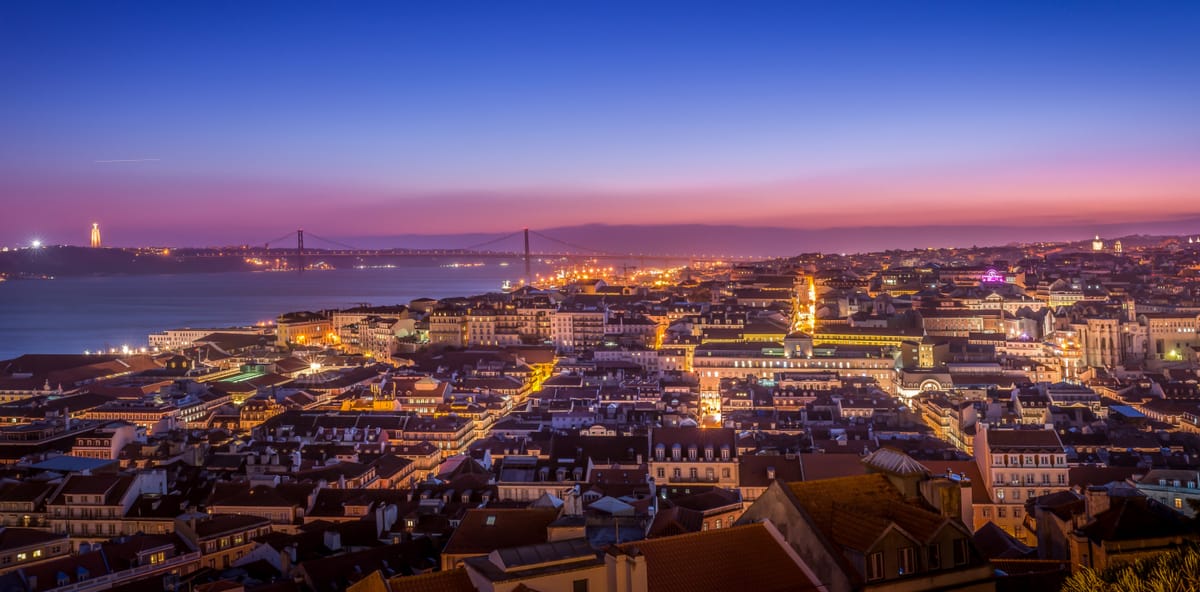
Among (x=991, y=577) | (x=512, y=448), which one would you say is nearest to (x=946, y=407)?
(x=512, y=448)

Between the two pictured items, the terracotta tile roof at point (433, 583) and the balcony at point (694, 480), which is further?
the balcony at point (694, 480)

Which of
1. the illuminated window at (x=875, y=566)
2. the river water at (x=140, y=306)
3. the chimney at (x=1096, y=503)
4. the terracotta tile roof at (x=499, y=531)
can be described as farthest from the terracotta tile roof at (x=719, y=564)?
the river water at (x=140, y=306)

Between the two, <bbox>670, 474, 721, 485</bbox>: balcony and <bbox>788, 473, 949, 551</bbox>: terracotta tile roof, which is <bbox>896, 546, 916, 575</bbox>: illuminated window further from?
<bbox>670, 474, 721, 485</bbox>: balcony

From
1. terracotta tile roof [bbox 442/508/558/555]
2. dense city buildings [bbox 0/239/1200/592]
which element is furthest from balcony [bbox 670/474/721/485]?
terracotta tile roof [bbox 442/508/558/555]

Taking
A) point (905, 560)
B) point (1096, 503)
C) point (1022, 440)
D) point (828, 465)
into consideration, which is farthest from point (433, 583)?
point (1022, 440)

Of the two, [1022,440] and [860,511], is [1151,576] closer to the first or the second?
[860,511]

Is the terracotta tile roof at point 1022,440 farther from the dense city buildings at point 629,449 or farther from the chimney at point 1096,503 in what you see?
the chimney at point 1096,503
